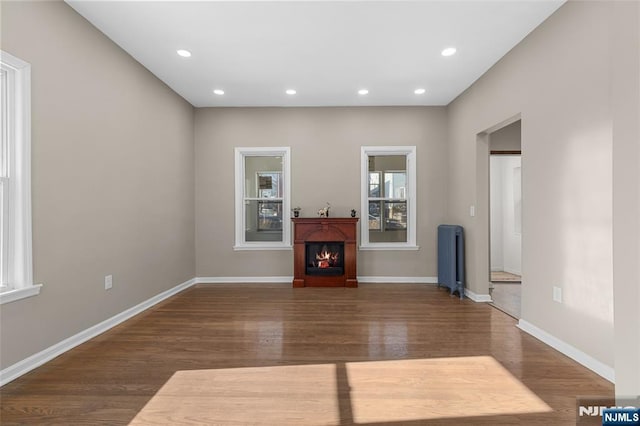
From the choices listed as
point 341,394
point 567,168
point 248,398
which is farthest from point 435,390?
point 567,168

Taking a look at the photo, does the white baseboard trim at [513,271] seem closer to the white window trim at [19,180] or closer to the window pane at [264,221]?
the window pane at [264,221]

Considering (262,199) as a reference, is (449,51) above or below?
above

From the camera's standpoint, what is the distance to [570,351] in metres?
2.36

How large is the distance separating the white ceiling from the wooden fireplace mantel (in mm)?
1911

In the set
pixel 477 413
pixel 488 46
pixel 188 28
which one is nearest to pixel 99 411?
pixel 477 413

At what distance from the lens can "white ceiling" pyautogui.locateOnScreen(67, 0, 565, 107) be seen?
253 cm

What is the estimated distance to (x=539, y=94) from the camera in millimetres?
2736

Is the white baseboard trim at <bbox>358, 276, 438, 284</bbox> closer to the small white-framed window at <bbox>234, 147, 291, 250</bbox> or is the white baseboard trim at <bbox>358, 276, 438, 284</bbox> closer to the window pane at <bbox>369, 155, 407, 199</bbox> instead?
the window pane at <bbox>369, 155, 407, 199</bbox>

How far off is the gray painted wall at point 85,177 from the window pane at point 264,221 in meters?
1.38

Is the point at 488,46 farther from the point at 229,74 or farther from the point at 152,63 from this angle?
the point at 152,63

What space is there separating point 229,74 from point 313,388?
3519 millimetres

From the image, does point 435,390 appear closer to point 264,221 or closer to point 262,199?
point 264,221

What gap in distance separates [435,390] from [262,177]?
4007mm

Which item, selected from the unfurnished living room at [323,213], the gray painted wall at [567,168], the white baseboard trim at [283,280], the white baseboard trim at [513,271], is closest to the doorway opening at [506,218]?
the white baseboard trim at [513,271]
